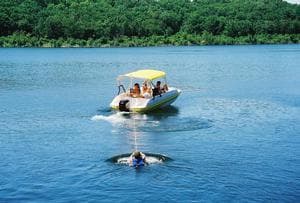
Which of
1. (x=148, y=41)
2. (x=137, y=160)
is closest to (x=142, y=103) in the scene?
(x=137, y=160)

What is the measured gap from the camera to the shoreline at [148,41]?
170750 millimetres

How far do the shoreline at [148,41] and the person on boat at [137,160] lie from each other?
14626cm

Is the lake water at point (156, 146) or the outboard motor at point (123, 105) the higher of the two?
the outboard motor at point (123, 105)

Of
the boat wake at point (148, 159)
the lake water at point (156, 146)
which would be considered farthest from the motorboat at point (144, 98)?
the boat wake at point (148, 159)

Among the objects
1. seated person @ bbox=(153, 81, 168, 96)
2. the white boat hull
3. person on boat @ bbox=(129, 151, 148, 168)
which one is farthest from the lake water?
seated person @ bbox=(153, 81, 168, 96)

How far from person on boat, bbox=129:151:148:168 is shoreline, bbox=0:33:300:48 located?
480 feet

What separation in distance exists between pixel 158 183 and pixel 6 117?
19983mm

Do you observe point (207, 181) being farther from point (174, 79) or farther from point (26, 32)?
A: point (26, 32)

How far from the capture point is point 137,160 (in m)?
26.7

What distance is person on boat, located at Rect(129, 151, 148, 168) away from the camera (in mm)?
26562

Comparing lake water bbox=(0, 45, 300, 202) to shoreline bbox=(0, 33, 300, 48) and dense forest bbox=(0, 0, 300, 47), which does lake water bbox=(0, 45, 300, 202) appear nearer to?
shoreline bbox=(0, 33, 300, 48)

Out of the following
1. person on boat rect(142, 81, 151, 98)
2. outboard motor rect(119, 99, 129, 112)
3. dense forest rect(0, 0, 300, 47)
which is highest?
dense forest rect(0, 0, 300, 47)

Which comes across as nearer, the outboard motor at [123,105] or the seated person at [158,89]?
the outboard motor at [123,105]

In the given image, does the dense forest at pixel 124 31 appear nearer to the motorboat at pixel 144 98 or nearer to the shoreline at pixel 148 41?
the shoreline at pixel 148 41
